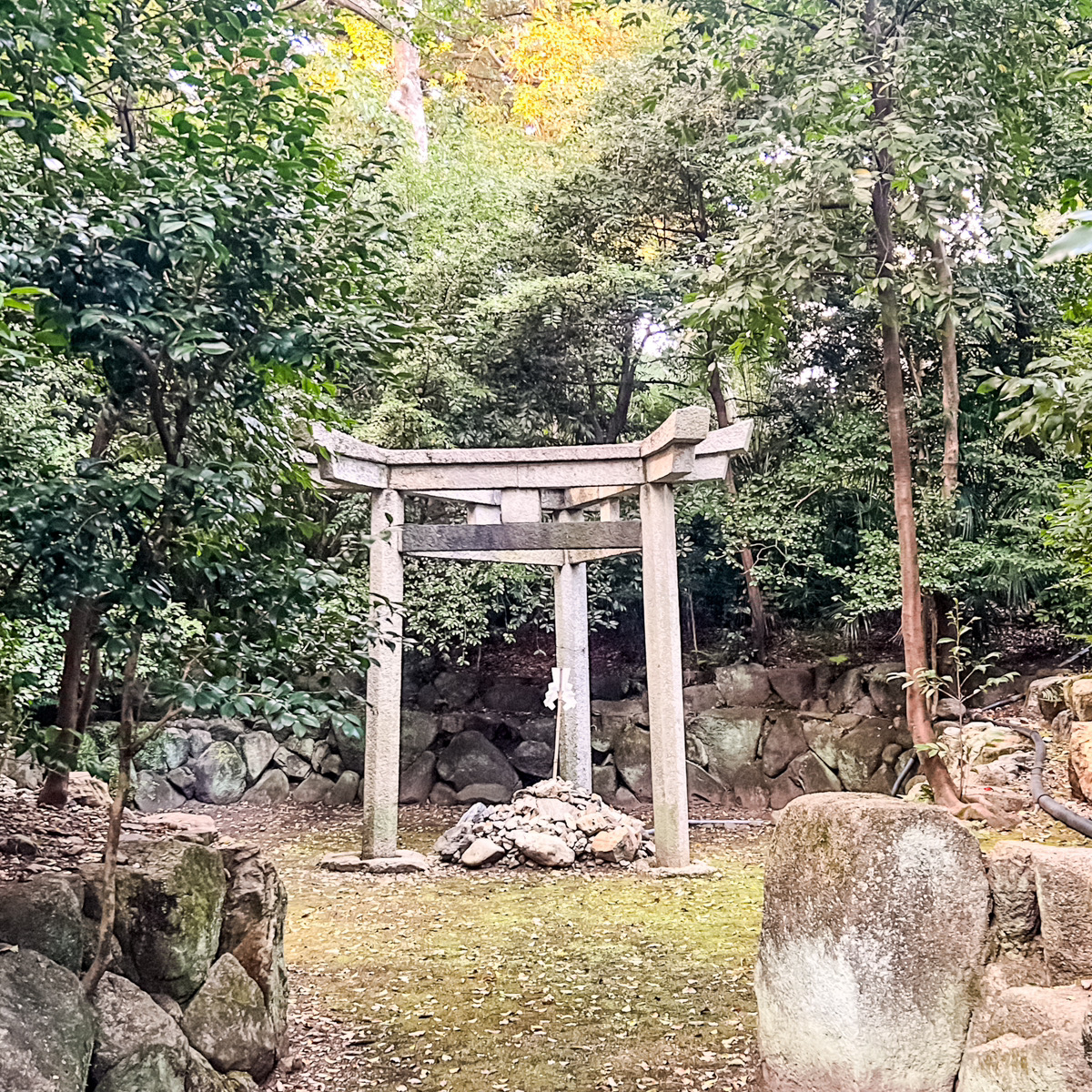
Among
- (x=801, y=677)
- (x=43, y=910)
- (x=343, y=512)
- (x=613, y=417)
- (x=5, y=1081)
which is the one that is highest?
(x=613, y=417)

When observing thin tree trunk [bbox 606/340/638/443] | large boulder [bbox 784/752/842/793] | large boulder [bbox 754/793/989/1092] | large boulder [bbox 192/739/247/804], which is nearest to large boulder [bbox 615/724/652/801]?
large boulder [bbox 784/752/842/793]

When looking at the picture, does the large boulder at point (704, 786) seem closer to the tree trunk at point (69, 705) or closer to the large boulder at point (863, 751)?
the large boulder at point (863, 751)

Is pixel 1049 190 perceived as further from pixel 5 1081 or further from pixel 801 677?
pixel 5 1081

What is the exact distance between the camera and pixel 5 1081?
2070 mm

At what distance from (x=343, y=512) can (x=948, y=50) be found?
578 centimetres

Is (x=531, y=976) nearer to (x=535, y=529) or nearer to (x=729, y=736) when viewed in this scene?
(x=535, y=529)

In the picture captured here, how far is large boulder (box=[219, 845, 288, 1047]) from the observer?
10.3 ft

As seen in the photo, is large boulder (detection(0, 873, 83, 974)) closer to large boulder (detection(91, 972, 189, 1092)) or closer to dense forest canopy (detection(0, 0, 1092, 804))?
large boulder (detection(91, 972, 189, 1092))

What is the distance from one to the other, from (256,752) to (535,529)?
14.8 ft

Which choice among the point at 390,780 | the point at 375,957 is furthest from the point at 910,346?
the point at 375,957

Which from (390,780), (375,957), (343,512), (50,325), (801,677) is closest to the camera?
(50,325)

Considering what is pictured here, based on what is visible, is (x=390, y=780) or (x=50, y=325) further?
(x=390, y=780)

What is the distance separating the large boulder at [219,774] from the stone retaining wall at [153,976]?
6056 millimetres

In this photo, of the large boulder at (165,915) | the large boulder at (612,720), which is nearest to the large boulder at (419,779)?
the large boulder at (612,720)
